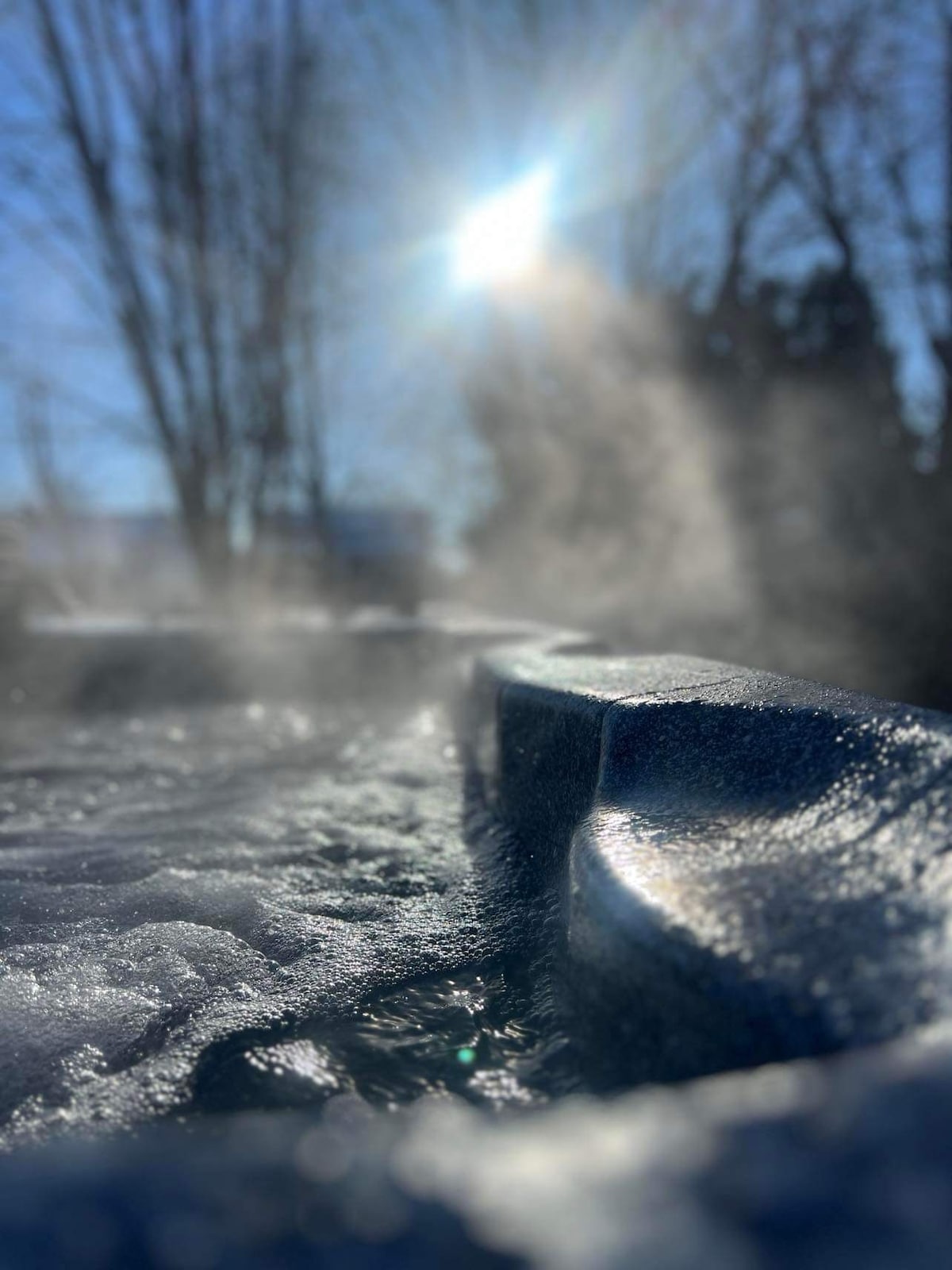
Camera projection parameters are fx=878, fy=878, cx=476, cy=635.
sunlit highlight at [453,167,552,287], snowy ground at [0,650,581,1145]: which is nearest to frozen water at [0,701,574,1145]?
Answer: snowy ground at [0,650,581,1145]

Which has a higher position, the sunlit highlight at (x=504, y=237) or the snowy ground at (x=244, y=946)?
the sunlit highlight at (x=504, y=237)

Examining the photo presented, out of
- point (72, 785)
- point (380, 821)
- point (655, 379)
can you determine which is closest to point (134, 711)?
point (72, 785)

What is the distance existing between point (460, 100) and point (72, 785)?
23.4 feet

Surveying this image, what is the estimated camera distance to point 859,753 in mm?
1263

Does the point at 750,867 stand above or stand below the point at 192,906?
above

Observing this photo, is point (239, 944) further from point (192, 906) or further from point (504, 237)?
point (504, 237)

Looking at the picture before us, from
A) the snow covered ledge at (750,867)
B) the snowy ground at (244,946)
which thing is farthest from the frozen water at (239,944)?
the snow covered ledge at (750,867)

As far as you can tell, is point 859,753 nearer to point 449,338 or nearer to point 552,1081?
point 552,1081

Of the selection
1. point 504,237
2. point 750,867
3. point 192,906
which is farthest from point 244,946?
point 504,237

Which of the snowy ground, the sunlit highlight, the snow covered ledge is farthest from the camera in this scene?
the sunlit highlight

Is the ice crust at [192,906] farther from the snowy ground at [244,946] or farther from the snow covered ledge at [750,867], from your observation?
the snow covered ledge at [750,867]

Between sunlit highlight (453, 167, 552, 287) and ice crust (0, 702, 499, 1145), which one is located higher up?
sunlit highlight (453, 167, 552, 287)

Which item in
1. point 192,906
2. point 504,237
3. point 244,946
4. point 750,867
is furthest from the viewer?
point 504,237

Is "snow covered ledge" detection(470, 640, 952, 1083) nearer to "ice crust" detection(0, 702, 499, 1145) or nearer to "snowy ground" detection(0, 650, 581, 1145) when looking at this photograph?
"snowy ground" detection(0, 650, 581, 1145)
